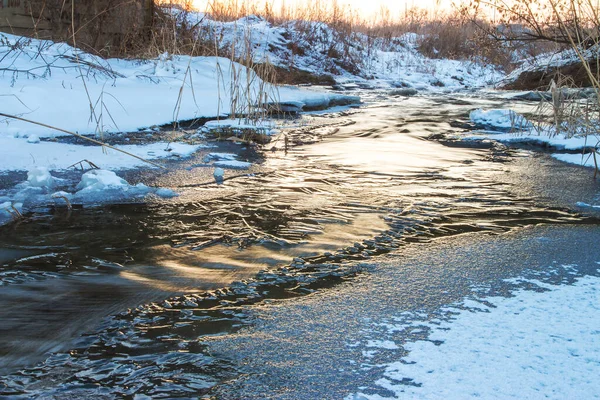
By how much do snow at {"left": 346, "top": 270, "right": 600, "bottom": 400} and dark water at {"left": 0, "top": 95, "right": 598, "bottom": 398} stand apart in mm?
448

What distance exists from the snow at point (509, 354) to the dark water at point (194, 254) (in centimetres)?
45

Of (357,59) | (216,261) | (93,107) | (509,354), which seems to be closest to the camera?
(509,354)

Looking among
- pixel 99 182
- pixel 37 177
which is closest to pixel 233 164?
pixel 99 182

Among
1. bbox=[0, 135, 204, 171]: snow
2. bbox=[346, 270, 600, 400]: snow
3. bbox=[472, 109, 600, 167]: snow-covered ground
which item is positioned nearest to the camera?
bbox=[346, 270, 600, 400]: snow

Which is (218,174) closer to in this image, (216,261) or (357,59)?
(216,261)

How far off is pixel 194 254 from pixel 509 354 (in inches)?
49.0

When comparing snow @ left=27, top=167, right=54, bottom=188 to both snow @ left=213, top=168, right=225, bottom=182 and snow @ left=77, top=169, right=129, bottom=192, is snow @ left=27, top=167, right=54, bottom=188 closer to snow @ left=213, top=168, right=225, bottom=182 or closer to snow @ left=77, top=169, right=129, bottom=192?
snow @ left=77, top=169, right=129, bottom=192

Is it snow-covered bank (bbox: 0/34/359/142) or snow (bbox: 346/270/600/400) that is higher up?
snow-covered bank (bbox: 0/34/359/142)

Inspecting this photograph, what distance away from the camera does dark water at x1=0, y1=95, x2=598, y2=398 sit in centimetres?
133

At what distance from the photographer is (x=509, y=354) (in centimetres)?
133

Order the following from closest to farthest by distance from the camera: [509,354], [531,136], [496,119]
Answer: [509,354], [531,136], [496,119]

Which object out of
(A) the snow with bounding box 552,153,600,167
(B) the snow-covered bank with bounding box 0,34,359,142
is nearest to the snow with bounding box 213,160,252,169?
(B) the snow-covered bank with bounding box 0,34,359,142

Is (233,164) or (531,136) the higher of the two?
(531,136)

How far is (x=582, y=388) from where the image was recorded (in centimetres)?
119
